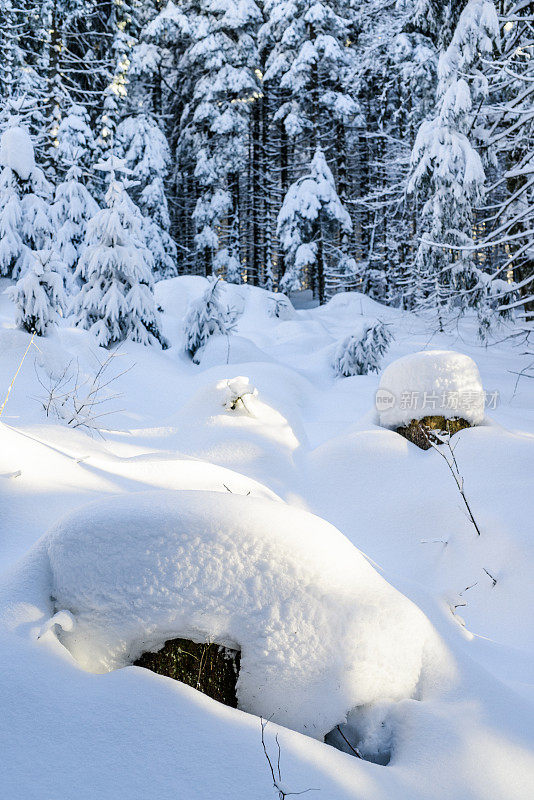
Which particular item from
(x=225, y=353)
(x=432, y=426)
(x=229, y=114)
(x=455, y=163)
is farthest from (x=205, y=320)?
(x=229, y=114)

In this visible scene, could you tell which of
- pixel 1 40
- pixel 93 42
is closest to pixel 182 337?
pixel 1 40

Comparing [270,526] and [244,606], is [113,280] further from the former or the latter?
[244,606]

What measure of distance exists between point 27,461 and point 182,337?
30.9 ft

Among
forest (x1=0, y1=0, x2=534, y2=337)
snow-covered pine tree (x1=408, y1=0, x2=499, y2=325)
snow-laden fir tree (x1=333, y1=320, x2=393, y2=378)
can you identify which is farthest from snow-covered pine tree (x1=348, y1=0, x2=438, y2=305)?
snow-laden fir tree (x1=333, y1=320, x2=393, y2=378)

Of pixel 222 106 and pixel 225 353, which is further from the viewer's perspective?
pixel 222 106

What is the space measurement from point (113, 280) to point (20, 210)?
16.1 ft

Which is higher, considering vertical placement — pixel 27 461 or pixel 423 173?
pixel 423 173

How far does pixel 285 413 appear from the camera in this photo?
6.73m

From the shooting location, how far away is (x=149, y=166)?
65.8 feet

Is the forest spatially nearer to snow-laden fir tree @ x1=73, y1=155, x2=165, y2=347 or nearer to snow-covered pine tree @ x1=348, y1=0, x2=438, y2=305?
snow-covered pine tree @ x1=348, y1=0, x2=438, y2=305

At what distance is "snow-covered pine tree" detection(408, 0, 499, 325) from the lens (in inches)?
325

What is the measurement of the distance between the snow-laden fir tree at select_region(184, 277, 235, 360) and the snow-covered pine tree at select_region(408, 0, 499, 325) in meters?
4.02

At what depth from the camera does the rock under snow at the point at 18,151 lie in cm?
1179

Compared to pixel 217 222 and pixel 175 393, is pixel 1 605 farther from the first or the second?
pixel 217 222
